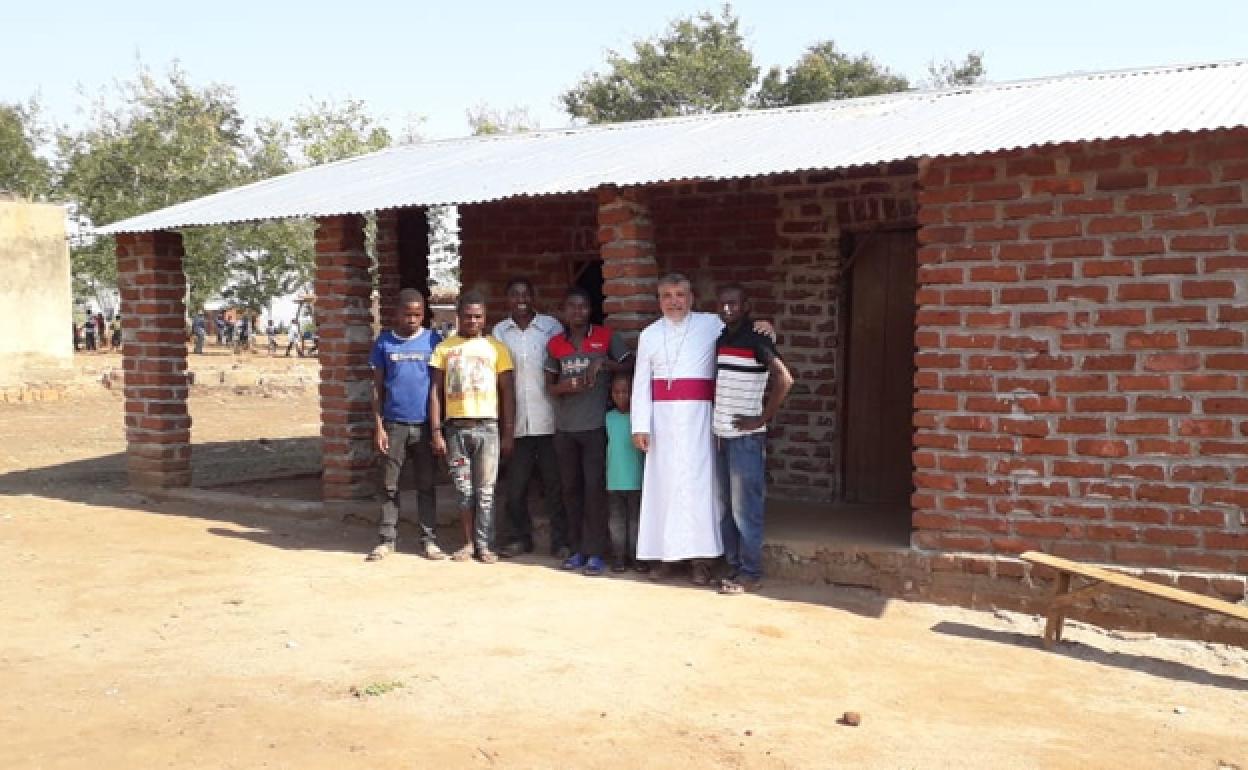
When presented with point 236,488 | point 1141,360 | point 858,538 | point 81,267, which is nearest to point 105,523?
point 236,488

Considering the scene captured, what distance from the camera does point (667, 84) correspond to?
3262 centimetres

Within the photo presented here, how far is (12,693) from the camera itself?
390 centimetres

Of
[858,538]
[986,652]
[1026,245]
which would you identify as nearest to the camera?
[986,652]

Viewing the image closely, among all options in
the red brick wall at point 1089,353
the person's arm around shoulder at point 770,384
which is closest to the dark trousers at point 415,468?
the person's arm around shoulder at point 770,384

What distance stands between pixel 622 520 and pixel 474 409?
42.0 inches

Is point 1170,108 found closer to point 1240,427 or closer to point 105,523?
point 1240,427

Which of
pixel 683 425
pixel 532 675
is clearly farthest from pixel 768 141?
pixel 532 675

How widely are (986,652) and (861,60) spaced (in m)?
32.3

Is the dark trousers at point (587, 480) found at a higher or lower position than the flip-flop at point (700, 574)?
higher

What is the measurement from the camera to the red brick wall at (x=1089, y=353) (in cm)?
465

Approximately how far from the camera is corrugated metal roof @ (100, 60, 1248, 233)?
16.5ft

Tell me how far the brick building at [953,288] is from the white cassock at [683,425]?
592 millimetres

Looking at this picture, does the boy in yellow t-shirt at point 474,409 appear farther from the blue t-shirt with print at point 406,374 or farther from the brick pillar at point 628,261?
the brick pillar at point 628,261

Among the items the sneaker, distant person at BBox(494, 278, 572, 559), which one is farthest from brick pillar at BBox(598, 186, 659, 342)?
the sneaker
